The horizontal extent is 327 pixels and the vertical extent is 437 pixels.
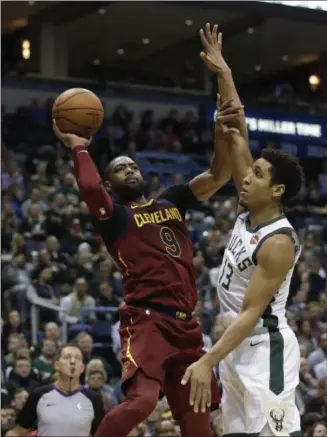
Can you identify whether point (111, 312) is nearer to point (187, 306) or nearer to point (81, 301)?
point (81, 301)

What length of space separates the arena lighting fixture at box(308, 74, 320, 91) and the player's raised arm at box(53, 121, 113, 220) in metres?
20.2

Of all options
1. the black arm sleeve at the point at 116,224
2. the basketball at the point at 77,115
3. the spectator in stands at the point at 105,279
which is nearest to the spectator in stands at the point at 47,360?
the spectator in stands at the point at 105,279

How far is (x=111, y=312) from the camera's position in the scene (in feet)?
44.3

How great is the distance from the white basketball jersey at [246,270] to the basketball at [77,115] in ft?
3.24

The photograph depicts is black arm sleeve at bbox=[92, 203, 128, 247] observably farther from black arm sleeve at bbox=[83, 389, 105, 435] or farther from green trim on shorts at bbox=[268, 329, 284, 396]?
black arm sleeve at bbox=[83, 389, 105, 435]

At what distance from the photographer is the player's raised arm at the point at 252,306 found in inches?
201

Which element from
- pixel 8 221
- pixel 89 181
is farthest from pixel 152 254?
pixel 8 221

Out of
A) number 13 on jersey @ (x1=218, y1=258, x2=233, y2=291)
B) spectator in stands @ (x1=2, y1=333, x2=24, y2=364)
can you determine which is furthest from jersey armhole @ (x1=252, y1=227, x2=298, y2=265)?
spectator in stands @ (x1=2, y1=333, x2=24, y2=364)

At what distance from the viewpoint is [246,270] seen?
17.8 feet

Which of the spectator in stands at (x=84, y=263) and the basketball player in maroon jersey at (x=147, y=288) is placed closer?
the basketball player in maroon jersey at (x=147, y=288)

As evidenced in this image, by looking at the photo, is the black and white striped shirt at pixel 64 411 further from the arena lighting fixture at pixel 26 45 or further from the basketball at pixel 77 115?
the arena lighting fixture at pixel 26 45

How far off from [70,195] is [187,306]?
10.8m

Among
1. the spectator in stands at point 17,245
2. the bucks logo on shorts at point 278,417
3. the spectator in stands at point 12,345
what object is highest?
the spectator in stands at point 17,245

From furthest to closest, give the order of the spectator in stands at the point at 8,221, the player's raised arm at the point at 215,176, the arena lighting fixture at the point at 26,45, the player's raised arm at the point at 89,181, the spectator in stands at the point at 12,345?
1. the arena lighting fixture at the point at 26,45
2. the spectator in stands at the point at 8,221
3. the spectator in stands at the point at 12,345
4. the player's raised arm at the point at 215,176
5. the player's raised arm at the point at 89,181
